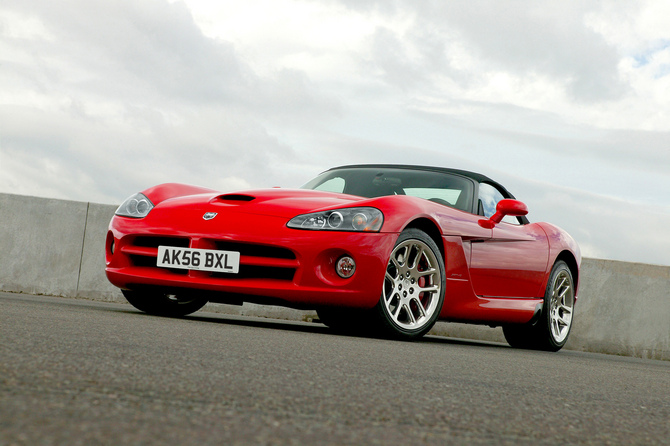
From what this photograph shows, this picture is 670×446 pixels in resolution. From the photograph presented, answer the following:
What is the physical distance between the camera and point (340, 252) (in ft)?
16.0

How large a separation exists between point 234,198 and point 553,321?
302cm

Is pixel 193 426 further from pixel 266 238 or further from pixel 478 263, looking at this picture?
pixel 478 263

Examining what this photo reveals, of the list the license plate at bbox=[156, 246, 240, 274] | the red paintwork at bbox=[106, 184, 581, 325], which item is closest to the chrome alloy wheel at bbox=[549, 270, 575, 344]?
the red paintwork at bbox=[106, 184, 581, 325]

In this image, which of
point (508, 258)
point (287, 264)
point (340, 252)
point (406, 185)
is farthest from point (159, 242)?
point (508, 258)

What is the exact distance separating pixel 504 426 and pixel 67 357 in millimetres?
1259

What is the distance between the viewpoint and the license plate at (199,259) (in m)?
4.91

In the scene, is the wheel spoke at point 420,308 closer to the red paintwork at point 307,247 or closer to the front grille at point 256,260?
the red paintwork at point 307,247

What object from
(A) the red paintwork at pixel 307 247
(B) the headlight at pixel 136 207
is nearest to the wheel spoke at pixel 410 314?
(A) the red paintwork at pixel 307 247

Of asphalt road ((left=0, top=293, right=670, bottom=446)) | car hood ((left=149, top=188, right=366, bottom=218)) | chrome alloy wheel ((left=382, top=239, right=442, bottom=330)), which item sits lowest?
asphalt road ((left=0, top=293, right=670, bottom=446))

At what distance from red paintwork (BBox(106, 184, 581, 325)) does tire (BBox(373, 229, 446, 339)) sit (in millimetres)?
122

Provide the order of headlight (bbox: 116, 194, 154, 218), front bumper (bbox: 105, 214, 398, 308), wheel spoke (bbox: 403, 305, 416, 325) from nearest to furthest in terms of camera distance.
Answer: front bumper (bbox: 105, 214, 398, 308) < wheel spoke (bbox: 403, 305, 416, 325) < headlight (bbox: 116, 194, 154, 218)

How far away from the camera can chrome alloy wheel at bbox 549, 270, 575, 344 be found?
22.6 feet

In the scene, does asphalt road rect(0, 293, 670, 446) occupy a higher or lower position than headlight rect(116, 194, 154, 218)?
lower

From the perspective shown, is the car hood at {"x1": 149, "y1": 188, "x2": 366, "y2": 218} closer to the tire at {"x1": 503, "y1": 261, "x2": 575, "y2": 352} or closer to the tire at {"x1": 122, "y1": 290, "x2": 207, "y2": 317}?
the tire at {"x1": 122, "y1": 290, "x2": 207, "y2": 317}
